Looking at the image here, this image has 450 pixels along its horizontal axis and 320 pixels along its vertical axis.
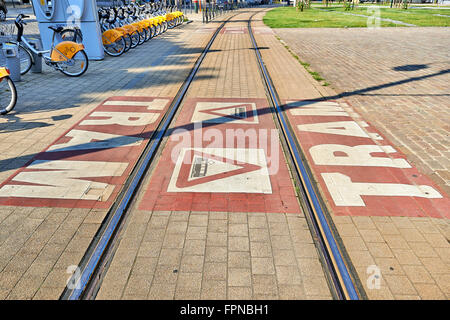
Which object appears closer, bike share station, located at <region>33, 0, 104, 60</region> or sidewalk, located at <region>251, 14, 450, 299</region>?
sidewalk, located at <region>251, 14, 450, 299</region>

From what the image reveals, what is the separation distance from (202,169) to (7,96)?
5.50m

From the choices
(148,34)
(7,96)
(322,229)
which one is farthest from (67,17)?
(322,229)

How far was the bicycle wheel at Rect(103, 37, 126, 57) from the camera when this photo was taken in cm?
1206

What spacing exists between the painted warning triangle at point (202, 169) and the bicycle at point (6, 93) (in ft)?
13.2

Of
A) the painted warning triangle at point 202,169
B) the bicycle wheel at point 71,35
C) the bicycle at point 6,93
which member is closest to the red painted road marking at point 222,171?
the painted warning triangle at point 202,169

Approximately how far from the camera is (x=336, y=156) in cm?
477

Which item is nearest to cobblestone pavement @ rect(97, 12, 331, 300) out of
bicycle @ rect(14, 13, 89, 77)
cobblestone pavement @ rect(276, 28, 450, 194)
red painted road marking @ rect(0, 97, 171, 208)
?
red painted road marking @ rect(0, 97, 171, 208)

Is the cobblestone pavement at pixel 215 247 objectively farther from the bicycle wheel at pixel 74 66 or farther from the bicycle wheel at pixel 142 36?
the bicycle wheel at pixel 142 36

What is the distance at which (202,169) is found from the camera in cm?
439

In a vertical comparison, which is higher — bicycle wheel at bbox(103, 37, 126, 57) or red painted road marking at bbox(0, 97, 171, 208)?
bicycle wheel at bbox(103, 37, 126, 57)

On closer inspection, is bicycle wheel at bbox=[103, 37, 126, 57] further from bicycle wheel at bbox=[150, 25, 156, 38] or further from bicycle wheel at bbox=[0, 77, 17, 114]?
bicycle wheel at bbox=[0, 77, 17, 114]

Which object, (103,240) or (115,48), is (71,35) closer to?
(115,48)

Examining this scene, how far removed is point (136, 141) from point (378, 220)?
3.68m

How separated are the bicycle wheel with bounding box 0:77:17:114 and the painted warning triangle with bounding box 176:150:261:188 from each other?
4025 mm
